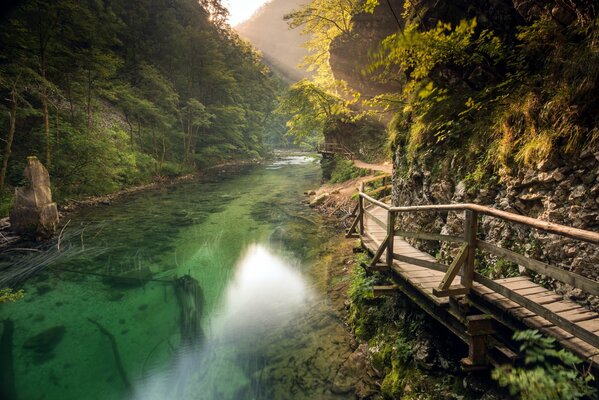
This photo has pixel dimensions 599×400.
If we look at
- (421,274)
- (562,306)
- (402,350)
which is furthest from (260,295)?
(562,306)

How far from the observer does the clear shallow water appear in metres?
6.00

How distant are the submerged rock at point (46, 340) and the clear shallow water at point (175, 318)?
0.03 m

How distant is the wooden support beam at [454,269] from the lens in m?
3.91

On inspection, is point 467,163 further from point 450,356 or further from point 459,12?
point 459,12

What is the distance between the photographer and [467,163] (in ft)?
20.4

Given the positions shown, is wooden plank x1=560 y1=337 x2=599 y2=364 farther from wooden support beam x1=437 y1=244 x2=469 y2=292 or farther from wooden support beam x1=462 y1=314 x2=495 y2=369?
wooden support beam x1=437 y1=244 x2=469 y2=292

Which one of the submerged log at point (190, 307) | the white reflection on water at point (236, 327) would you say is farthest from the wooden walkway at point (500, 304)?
the submerged log at point (190, 307)

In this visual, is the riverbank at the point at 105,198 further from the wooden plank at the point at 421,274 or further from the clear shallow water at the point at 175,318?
→ the wooden plank at the point at 421,274

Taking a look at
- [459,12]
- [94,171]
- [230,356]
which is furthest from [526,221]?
[94,171]

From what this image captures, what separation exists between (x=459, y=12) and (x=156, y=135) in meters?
29.0

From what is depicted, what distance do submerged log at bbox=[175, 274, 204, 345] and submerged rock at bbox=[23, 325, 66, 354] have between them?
9.48 ft

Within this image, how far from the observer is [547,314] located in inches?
125

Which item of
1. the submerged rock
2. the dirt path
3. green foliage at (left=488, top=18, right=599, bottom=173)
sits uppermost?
green foliage at (left=488, top=18, right=599, bottom=173)

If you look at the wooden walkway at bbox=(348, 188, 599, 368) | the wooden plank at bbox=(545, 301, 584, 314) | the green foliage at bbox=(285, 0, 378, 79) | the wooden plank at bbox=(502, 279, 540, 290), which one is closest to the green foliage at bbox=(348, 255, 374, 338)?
the wooden walkway at bbox=(348, 188, 599, 368)
